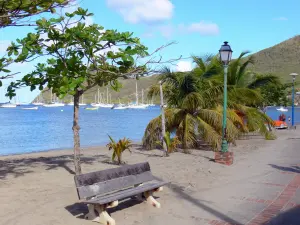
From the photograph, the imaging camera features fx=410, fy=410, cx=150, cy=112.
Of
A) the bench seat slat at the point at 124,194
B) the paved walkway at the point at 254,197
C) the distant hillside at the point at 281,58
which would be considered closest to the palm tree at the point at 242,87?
the paved walkway at the point at 254,197

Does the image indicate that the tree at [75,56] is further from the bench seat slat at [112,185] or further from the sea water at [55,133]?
the sea water at [55,133]

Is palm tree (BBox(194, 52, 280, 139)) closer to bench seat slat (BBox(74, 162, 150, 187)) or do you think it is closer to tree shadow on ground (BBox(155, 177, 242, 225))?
tree shadow on ground (BBox(155, 177, 242, 225))

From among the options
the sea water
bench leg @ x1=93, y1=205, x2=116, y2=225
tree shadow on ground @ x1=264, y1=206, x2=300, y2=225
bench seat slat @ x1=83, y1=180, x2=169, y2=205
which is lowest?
the sea water

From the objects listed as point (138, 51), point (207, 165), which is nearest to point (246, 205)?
point (138, 51)

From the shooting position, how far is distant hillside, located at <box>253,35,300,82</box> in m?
106

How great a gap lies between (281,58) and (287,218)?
116104mm

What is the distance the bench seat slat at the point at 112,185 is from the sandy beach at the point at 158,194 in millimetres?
432

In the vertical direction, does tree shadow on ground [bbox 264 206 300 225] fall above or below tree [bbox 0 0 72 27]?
below

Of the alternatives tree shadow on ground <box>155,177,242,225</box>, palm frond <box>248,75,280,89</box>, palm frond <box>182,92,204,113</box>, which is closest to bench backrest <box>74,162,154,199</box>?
tree shadow on ground <box>155,177,242,225</box>

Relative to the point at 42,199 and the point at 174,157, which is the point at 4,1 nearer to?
the point at 42,199

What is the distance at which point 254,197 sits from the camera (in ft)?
25.7

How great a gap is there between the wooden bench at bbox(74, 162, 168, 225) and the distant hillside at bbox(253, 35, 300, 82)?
9826 centimetres

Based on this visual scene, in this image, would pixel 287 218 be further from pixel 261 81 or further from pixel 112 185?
pixel 261 81

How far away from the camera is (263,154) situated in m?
A: 15.0
